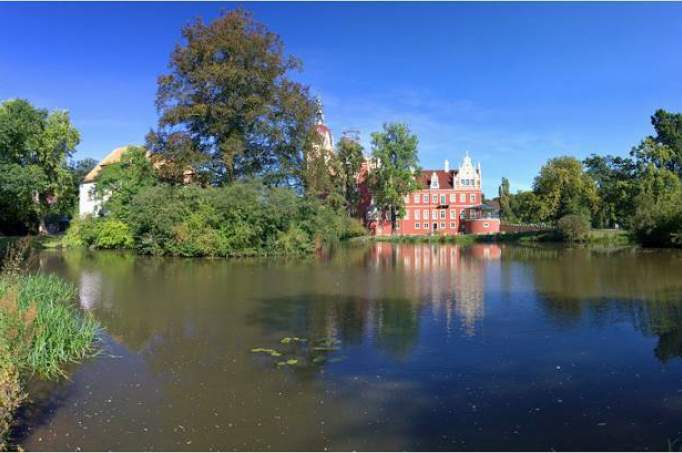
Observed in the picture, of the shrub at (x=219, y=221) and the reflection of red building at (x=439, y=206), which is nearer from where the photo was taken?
the shrub at (x=219, y=221)

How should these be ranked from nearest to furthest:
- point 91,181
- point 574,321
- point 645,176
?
point 574,321 < point 645,176 < point 91,181

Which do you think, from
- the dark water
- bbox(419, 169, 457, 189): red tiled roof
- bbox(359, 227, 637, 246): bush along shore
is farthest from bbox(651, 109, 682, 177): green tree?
the dark water

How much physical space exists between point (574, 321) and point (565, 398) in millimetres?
5725

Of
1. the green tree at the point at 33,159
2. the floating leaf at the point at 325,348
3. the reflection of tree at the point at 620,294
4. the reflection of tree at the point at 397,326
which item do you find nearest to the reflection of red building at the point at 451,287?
the reflection of tree at the point at 397,326

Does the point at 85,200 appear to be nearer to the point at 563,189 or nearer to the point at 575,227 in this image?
the point at 575,227

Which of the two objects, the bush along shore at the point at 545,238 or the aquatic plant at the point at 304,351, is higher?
the bush along shore at the point at 545,238

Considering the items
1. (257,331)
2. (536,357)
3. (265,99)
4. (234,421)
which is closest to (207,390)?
(234,421)

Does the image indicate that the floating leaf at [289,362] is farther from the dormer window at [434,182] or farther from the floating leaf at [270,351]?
the dormer window at [434,182]

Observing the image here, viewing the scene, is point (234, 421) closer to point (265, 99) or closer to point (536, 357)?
point (536, 357)

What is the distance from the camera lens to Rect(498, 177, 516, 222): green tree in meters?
90.6

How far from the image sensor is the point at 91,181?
176ft

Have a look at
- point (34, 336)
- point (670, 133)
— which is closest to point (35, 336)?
point (34, 336)

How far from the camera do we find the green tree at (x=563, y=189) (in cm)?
5525

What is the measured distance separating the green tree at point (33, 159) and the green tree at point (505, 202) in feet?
225
